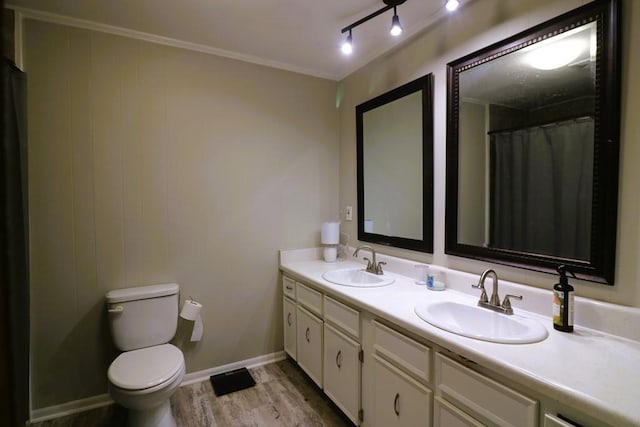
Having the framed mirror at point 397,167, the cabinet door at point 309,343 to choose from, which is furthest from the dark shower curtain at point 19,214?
the framed mirror at point 397,167

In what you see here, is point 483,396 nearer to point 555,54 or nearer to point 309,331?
point 309,331

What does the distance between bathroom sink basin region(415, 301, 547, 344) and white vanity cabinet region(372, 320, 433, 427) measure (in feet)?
0.55

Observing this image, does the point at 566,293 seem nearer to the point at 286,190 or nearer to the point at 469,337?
the point at 469,337

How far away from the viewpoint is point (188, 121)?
7.52 ft

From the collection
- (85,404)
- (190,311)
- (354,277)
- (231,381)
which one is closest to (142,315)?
(190,311)

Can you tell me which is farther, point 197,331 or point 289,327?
point 289,327

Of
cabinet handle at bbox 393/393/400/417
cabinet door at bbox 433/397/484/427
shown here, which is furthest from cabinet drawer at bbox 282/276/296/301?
cabinet door at bbox 433/397/484/427

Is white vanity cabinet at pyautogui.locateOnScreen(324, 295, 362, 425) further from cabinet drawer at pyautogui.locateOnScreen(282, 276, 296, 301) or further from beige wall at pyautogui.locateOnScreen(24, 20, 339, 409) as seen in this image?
beige wall at pyautogui.locateOnScreen(24, 20, 339, 409)

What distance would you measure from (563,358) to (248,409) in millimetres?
1801

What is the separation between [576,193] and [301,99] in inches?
81.8

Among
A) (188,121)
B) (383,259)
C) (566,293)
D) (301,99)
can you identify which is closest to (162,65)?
(188,121)

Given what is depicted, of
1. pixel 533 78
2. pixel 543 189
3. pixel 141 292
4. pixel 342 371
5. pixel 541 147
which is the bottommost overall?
pixel 342 371

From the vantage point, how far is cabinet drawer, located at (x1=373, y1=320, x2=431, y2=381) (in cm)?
133

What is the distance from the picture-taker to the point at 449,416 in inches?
48.1
